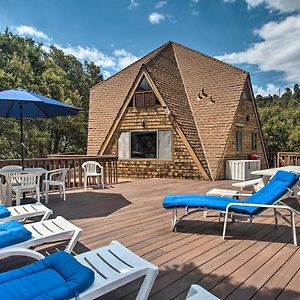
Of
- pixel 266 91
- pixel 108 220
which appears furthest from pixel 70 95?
pixel 266 91

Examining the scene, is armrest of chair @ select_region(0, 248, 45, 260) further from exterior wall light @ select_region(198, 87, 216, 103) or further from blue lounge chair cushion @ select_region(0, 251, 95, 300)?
exterior wall light @ select_region(198, 87, 216, 103)

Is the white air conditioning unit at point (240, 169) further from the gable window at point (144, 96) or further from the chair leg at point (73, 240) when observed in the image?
the chair leg at point (73, 240)

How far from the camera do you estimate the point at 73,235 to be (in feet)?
9.75

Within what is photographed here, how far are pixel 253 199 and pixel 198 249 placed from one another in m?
1.35

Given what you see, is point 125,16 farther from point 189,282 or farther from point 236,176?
point 189,282

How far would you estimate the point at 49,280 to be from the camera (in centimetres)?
179

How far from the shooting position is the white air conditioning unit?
35.8 ft

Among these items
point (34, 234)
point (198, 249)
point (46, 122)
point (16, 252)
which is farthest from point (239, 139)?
point (16, 252)

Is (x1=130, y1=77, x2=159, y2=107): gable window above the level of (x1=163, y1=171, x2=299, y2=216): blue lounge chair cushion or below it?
above

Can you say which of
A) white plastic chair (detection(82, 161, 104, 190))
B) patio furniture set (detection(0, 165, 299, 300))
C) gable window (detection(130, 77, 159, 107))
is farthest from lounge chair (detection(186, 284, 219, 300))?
gable window (detection(130, 77, 159, 107))

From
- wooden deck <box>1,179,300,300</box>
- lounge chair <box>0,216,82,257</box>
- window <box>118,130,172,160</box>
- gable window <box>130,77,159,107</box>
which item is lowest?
wooden deck <box>1,179,300,300</box>

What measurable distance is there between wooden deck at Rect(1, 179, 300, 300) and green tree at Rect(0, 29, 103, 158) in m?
11.3

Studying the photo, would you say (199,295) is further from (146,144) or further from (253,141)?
(253,141)

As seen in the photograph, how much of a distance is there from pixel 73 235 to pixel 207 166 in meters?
8.95
